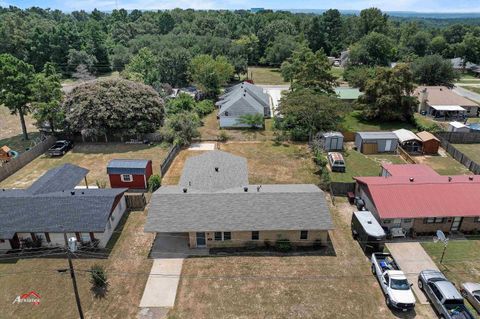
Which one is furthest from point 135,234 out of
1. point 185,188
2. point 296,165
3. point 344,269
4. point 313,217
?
point 296,165

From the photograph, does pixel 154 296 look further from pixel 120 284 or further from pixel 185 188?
pixel 185 188

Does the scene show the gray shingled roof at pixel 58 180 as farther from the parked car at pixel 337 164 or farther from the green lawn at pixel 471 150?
the green lawn at pixel 471 150

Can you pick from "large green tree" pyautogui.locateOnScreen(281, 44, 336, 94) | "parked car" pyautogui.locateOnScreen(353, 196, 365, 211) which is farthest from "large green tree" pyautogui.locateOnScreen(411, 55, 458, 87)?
"parked car" pyautogui.locateOnScreen(353, 196, 365, 211)

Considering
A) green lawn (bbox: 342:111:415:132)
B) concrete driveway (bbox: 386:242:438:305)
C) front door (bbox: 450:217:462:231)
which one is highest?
green lawn (bbox: 342:111:415:132)

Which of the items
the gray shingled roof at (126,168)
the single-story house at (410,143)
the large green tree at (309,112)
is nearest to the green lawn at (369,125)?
the large green tree at (309,112)

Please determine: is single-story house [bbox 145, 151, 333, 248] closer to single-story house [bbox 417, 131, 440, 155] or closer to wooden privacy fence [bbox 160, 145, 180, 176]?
wooden privacy fence [bbox 160, 145, 180, 176]

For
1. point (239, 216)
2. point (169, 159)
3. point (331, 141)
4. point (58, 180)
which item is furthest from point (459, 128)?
point (58, 180)

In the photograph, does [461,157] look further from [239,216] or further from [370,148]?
[239,216]
